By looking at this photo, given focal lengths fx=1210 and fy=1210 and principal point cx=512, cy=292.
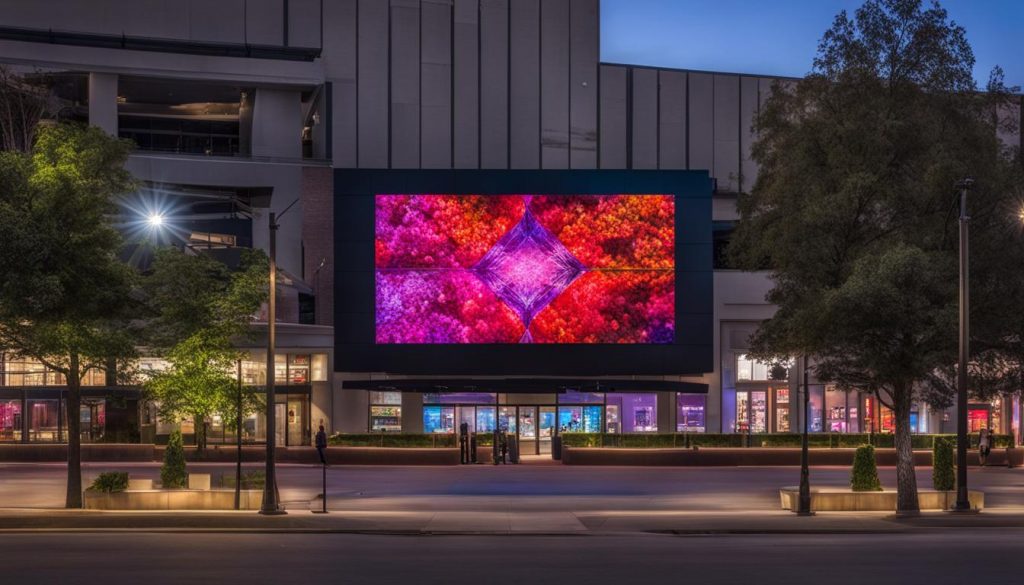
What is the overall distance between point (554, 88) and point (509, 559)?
51854 mm

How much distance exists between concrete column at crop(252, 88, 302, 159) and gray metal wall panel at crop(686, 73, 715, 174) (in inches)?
923

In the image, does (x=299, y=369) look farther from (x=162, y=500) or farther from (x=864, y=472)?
(x=864, y=472)

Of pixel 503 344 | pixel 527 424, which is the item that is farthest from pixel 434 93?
pixel 527 424

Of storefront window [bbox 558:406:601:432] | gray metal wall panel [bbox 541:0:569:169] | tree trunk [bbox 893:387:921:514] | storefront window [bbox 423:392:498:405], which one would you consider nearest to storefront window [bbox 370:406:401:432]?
storefront window [bbox 423:392:498:405]

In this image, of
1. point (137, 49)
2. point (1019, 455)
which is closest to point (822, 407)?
point (1019, 455)

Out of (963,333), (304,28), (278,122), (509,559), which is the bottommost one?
(509,559)

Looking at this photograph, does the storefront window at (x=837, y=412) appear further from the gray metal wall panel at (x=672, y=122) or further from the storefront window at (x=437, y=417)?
the storefront window at (x=437, y=417)

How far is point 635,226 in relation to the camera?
207ft

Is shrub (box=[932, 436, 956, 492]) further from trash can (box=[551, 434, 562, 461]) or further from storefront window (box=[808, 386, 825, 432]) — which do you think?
storefront window (box=[808, 386, 825, 432])

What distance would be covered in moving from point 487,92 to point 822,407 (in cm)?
2634

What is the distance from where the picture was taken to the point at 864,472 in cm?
3481

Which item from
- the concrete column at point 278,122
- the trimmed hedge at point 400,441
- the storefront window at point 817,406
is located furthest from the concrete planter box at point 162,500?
the storefront window at point 817,406

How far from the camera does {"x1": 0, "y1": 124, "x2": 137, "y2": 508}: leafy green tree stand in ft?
102

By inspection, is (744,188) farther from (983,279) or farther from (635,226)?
(983,279)
